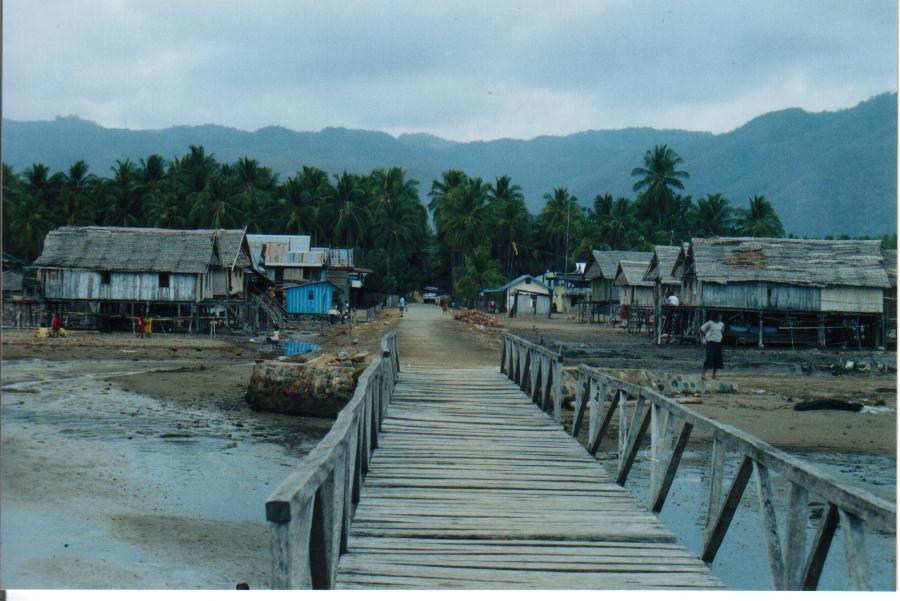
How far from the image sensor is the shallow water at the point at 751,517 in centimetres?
707

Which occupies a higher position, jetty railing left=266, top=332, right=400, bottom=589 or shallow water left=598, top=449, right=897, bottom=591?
jetty railing left=266, top=332, right=400, bottom=589

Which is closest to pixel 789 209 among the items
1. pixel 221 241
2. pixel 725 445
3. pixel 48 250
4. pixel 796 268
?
pixel 796 268

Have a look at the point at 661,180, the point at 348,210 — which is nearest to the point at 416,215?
the point at 348,210

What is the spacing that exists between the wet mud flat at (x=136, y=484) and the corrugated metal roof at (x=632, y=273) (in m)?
29.4

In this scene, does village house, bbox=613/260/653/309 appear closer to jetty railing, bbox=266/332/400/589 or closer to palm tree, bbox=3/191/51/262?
palm tree, bbox=3/191/51/262

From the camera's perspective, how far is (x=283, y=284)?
48.0 meters

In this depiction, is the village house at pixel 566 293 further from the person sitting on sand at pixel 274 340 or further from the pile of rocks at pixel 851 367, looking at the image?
the pile of rocks at pixel 851 367

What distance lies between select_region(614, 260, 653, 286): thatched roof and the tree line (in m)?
7.85

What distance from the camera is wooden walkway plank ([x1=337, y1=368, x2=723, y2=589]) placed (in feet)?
15.2

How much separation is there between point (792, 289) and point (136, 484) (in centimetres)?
2490

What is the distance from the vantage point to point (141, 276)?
31.8m

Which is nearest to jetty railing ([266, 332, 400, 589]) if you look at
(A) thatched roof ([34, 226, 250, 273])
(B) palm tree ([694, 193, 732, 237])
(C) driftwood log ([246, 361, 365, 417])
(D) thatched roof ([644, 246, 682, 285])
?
(C) driftwood log ([246, 361, 365, 417])

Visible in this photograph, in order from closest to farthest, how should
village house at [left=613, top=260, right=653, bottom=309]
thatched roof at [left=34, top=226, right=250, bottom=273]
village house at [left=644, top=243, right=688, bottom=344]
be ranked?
thatched roof at [left=34, top=226, right=250, bottom=273] < village house at [left=644, top=243, right=688, bottom=344] < village house at [left=613, top=260, right=653, bottom=309]

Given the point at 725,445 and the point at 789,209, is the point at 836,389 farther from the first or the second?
the point at 789,209
